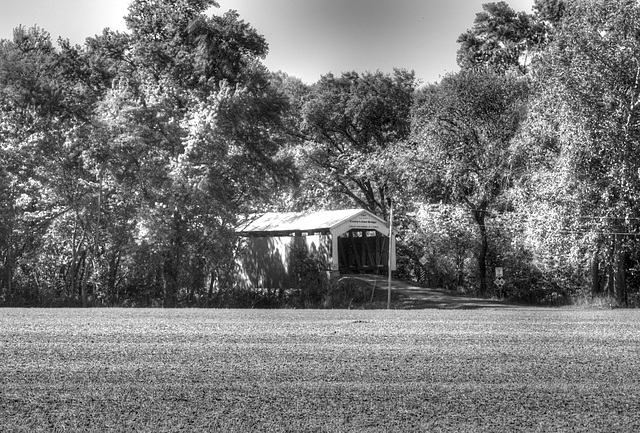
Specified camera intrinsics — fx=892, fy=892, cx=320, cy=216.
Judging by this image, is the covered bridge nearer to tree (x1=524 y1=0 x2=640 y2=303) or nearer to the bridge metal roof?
the bridge metal roof

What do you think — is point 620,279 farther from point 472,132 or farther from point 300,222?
point 300,222

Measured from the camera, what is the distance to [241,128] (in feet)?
110

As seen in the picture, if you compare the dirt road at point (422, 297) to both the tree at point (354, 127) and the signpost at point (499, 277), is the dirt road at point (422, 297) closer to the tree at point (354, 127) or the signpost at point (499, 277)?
the signpost at point (499, 277)

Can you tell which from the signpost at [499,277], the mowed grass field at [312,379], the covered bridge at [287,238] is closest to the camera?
the mowed grass field at [312,379]

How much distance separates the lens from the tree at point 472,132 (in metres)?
39.4

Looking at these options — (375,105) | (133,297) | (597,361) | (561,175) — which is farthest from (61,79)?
(597,361)

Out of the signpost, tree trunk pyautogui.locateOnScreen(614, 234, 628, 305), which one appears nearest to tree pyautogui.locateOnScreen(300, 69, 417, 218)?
the signpost

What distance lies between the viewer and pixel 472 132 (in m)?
40.0

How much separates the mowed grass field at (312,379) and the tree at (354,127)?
30.6m

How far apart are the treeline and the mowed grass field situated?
1425cm

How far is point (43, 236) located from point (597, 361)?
78.5 ft

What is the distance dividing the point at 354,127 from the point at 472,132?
10171 mm

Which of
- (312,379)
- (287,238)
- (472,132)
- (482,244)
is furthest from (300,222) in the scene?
(312,379)

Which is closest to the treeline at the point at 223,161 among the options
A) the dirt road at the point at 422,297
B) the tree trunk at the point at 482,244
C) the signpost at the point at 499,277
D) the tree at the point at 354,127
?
the tree trunk at the point at 482,244
